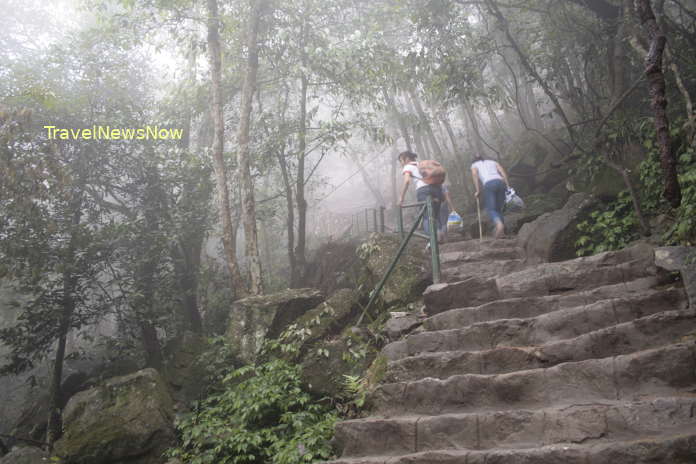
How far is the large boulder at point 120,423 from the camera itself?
5609 mm

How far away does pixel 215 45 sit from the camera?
9133mm

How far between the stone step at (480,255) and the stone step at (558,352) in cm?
239

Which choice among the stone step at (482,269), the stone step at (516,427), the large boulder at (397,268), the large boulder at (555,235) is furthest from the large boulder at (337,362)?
the large boulder at (555,235)

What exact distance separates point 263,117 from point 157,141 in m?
2.45

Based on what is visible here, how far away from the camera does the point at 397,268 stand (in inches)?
234

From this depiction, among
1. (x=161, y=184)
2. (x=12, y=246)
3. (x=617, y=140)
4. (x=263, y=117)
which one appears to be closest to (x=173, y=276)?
(x=161, y=184)

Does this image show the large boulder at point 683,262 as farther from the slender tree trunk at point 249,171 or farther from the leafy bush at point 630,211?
the slender tree trunk at point 249,171

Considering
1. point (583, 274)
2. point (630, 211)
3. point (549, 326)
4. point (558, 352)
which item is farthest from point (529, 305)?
point (630, 211)

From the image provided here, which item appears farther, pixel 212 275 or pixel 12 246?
pixel 212 275

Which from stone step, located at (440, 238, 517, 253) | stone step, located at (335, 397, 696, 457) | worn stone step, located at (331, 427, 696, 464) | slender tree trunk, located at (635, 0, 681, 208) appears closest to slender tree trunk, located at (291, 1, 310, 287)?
stone step, located at (440, 238, 517, 253)

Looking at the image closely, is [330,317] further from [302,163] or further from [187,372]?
[302,163]

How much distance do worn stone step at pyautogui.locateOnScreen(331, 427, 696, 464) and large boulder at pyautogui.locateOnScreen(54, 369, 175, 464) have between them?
4.09 meters

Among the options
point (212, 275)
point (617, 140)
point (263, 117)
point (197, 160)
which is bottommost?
point (212, 275)

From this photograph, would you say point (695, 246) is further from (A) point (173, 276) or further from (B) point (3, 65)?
(B) point (3, 65)
